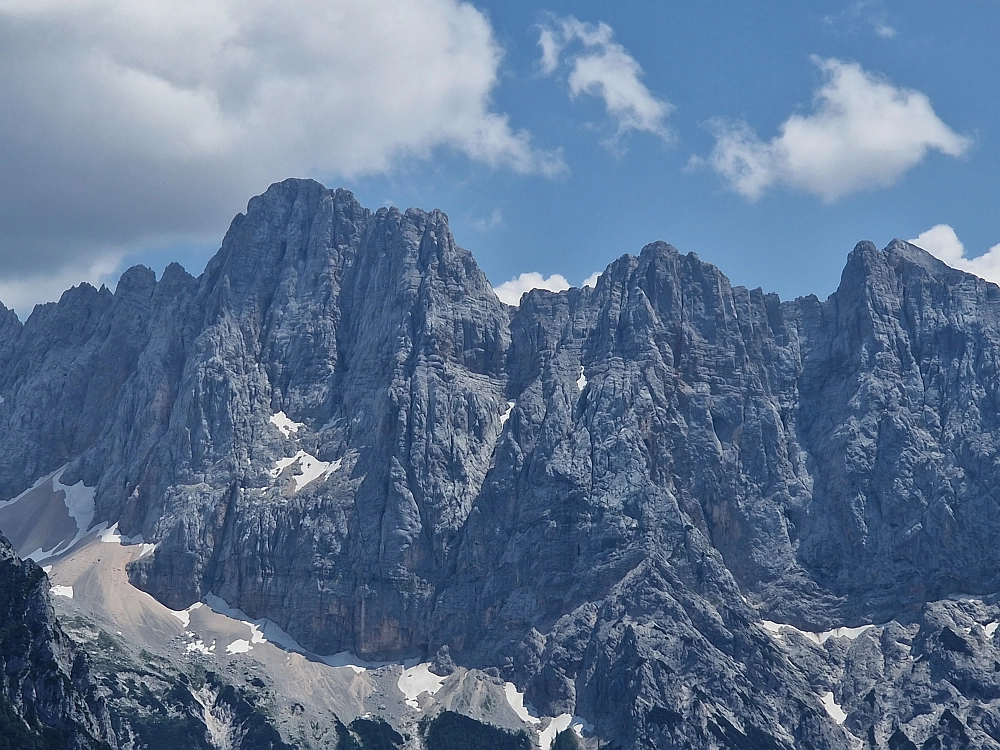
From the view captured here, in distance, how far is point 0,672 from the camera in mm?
145375

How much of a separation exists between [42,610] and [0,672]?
11.7 metres

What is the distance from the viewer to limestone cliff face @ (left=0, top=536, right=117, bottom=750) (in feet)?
472

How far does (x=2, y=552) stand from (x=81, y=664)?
50.4 feet

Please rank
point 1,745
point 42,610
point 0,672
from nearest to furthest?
1. point 1,745
2. point 0,672
3. point 42,610

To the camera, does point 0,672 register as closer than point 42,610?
Yes

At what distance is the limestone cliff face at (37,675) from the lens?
472 ft

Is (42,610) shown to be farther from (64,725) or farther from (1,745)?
(1,745)

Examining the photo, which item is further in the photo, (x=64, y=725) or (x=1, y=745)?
(x=64, y=725)

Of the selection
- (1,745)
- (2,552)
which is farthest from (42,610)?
(1,745)

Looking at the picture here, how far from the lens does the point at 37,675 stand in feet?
490

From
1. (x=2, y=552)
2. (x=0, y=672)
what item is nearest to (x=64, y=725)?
(x=0, y=672)

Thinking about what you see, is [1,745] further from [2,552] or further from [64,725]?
[2,552]

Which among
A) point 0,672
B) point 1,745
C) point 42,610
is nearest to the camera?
point 1,745

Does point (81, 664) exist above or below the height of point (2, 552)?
below
